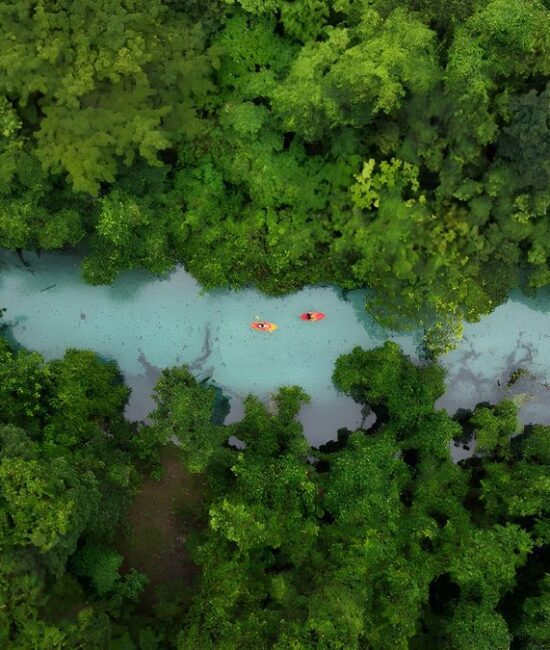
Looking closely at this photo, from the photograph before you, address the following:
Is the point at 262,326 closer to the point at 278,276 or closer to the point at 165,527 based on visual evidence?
the point at 278,276

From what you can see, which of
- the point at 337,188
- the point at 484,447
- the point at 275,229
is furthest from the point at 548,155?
the point at 484,447

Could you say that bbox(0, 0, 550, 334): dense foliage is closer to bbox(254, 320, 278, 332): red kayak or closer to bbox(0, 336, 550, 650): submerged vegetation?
bbox(254, 320, 278, 332): red kayak

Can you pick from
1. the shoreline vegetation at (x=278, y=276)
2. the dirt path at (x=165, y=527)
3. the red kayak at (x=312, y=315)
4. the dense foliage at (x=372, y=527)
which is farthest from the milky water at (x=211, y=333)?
the dirt path at (x=165, y=527)

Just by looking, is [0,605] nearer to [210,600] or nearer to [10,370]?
[210,600]

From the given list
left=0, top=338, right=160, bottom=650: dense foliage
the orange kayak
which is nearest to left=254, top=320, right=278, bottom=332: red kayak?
the orange kayak

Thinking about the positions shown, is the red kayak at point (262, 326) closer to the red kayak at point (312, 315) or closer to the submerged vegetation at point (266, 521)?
the red kayak at point (312, 315)
